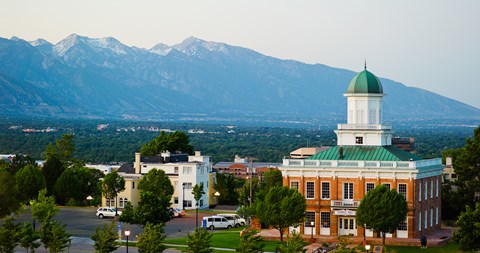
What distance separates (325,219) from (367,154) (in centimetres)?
611

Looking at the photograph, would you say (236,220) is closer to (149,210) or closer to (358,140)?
(358,140)

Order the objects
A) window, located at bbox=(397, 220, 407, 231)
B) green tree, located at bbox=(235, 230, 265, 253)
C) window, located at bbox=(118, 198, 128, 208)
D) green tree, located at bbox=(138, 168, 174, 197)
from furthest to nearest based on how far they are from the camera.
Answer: window, located at bbox=(118, 198, 128, 208) < green tree, located at bbox=(138, 168, 174, 197) < window, located at bbox=(397, 220, 407, 231) < green tree, located at bbox=(235, 230, 265, 253)

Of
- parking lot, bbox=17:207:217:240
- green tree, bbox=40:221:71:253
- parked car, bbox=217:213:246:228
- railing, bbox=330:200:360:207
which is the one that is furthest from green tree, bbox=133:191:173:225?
parked car, bbox=217:213:246:228

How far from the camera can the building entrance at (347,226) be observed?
82.0m

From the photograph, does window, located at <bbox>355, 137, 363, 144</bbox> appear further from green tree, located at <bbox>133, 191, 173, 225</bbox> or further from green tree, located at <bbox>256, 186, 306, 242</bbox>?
green tree, located at <bbox>133, 191, 173, 225</bbox>

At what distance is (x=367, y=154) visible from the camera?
8400 cm

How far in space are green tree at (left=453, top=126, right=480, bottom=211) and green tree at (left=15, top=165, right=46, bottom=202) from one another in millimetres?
40128

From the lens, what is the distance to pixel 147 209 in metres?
75.8

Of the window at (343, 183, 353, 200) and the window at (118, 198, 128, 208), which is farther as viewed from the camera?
the window at (118, 198, 128, 208)

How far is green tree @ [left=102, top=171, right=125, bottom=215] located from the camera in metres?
104

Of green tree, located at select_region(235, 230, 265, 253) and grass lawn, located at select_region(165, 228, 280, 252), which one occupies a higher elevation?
green tree, located at select_region(235, 230, 265, 253)

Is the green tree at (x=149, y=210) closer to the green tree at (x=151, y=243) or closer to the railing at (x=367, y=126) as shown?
the green tree at (x=151, y=243)

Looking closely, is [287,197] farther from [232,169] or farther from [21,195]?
[232,169]

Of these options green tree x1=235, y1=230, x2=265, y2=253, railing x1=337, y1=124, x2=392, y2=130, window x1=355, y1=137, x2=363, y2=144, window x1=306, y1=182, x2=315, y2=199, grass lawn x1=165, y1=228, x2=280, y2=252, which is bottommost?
grass lawn x1=165, y1=228, x2=280, y2=252
